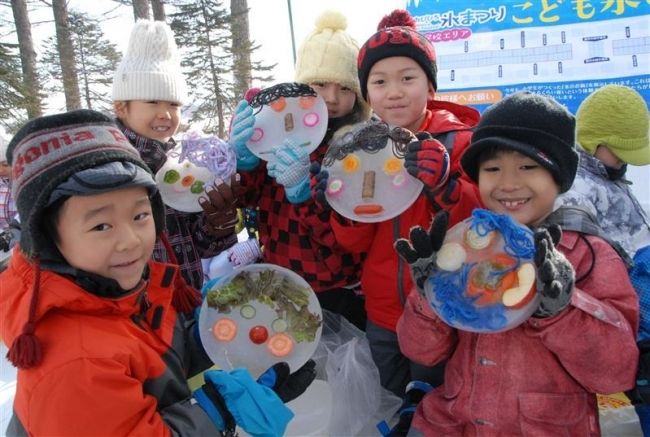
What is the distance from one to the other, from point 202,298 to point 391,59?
39.6 inches

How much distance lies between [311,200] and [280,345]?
0.49 metres

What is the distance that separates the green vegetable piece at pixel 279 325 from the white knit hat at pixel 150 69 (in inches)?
34.1

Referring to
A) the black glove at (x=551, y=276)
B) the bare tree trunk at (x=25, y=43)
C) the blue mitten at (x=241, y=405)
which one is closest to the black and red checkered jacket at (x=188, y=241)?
the blue mitten at (x=241, y=405)

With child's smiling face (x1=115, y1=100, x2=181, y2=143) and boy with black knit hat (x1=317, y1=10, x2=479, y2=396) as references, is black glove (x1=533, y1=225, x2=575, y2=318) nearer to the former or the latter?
boy with black knit hat (x1=317, y1=10, x2=479, y2=396)

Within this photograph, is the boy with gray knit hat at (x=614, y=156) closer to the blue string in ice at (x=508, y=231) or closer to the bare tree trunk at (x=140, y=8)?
the blue string in ice at (x=508, y=231)

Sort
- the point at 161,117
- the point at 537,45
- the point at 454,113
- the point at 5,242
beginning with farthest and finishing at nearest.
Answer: the point at 5,242
the point at 537,45
the point at 454,113
the point at 161,117

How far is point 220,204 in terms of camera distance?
1.54m

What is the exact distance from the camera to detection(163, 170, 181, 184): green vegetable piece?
156 centimetres

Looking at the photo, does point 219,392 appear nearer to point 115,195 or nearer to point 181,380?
point 181,380

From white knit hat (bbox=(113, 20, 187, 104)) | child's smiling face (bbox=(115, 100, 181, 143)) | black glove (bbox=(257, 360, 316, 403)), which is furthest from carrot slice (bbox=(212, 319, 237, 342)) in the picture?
white knit hat (bbox=(113, 20, 187, 104))

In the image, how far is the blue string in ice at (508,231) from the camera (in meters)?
1.02

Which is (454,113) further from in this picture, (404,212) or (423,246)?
(423,246)

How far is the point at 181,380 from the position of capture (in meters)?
1.21

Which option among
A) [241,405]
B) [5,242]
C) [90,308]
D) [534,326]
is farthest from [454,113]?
[5,242]
